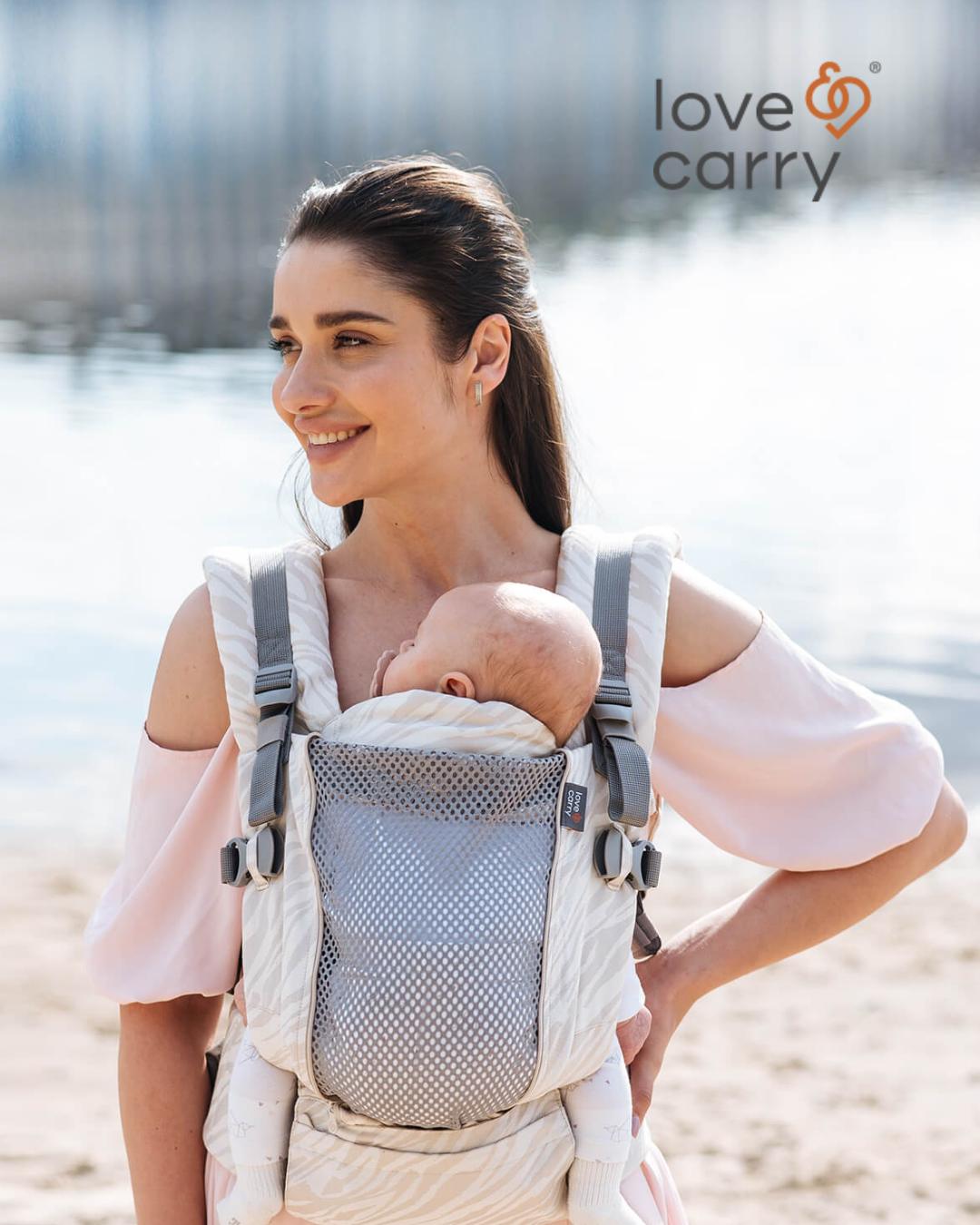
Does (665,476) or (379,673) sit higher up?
(379,673)

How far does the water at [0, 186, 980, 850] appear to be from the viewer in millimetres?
7328

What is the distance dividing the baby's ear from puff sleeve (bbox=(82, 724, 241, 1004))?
9.3 inches

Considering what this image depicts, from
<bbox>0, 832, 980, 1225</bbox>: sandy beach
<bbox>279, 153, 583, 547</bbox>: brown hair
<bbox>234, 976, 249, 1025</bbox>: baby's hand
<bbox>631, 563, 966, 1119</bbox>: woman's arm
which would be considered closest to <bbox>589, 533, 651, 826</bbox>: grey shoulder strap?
<bbox>631, 563, 966, 1119</bbox>: woman's arm

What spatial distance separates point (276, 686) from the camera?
158 centimetres

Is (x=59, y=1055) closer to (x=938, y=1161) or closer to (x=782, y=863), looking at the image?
(x=938, y=1161)

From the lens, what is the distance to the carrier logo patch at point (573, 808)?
153cm

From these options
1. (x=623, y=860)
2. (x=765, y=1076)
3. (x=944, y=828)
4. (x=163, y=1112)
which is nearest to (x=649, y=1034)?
(x=623, y=860)

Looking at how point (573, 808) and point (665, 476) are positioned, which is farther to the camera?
point (665, 476)

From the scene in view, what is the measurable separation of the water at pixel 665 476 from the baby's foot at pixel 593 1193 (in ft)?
3.03

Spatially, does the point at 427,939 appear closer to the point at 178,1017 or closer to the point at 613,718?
the point at 613,718

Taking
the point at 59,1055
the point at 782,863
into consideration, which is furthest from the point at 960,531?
the point at 782,863

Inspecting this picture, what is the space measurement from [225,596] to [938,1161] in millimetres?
3227

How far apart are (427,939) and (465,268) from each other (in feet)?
2.51

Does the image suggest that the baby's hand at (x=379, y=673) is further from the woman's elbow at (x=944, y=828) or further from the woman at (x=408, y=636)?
the woman's elbow at (x=944, y=828)
